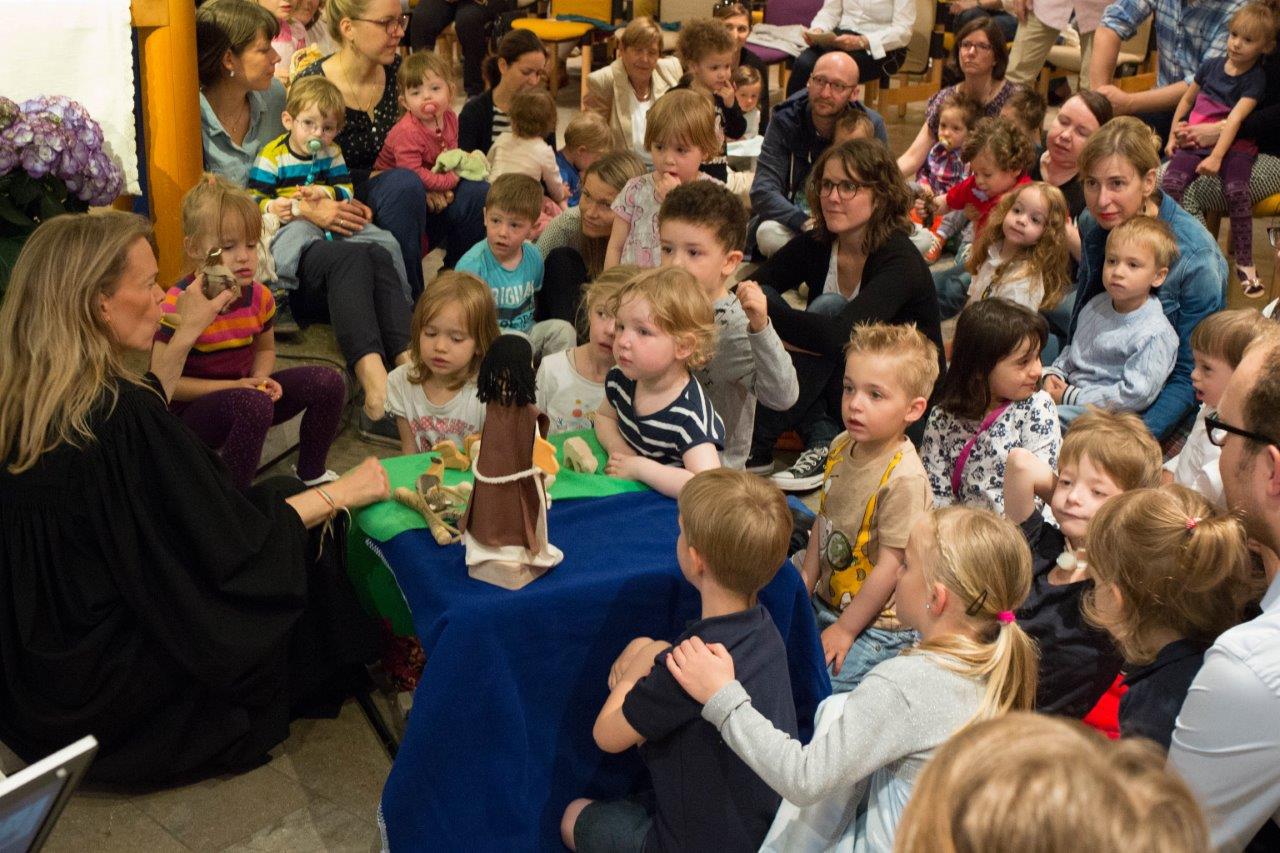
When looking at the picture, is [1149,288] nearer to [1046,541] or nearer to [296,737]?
[1046,541]

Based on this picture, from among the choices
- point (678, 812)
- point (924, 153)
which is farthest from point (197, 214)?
point (924, 153)

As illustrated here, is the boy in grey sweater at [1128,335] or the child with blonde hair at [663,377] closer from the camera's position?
the child with blonde hair at [663,377]

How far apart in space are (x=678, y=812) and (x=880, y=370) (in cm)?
121

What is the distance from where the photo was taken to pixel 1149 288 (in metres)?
4.31

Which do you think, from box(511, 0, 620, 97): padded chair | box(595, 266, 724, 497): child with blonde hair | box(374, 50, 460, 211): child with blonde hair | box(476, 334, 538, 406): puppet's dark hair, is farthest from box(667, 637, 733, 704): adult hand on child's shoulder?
box(511, 0, 620, 97): padded chair

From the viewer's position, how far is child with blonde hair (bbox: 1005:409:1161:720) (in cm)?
271

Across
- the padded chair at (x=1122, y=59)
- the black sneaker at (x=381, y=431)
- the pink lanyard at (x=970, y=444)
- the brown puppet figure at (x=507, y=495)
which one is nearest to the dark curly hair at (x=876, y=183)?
the pink lanyard at (x=970, y=444)

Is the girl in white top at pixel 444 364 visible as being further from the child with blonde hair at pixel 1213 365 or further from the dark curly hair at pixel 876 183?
the child with blonde hair at pixel 1213 365

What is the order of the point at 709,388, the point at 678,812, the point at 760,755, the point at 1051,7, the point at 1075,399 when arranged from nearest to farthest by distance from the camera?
the point at 760,755
the point at 678,812
the point at 709,388
the point at 1075,399
the point at 1051,7

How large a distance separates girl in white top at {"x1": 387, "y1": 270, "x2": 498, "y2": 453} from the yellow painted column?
1246 millimetres

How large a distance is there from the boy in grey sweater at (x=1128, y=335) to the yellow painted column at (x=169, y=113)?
2.80 metres

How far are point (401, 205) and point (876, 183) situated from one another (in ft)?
5.74

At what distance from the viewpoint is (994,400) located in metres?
3.64

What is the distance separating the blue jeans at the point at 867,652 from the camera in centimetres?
304
